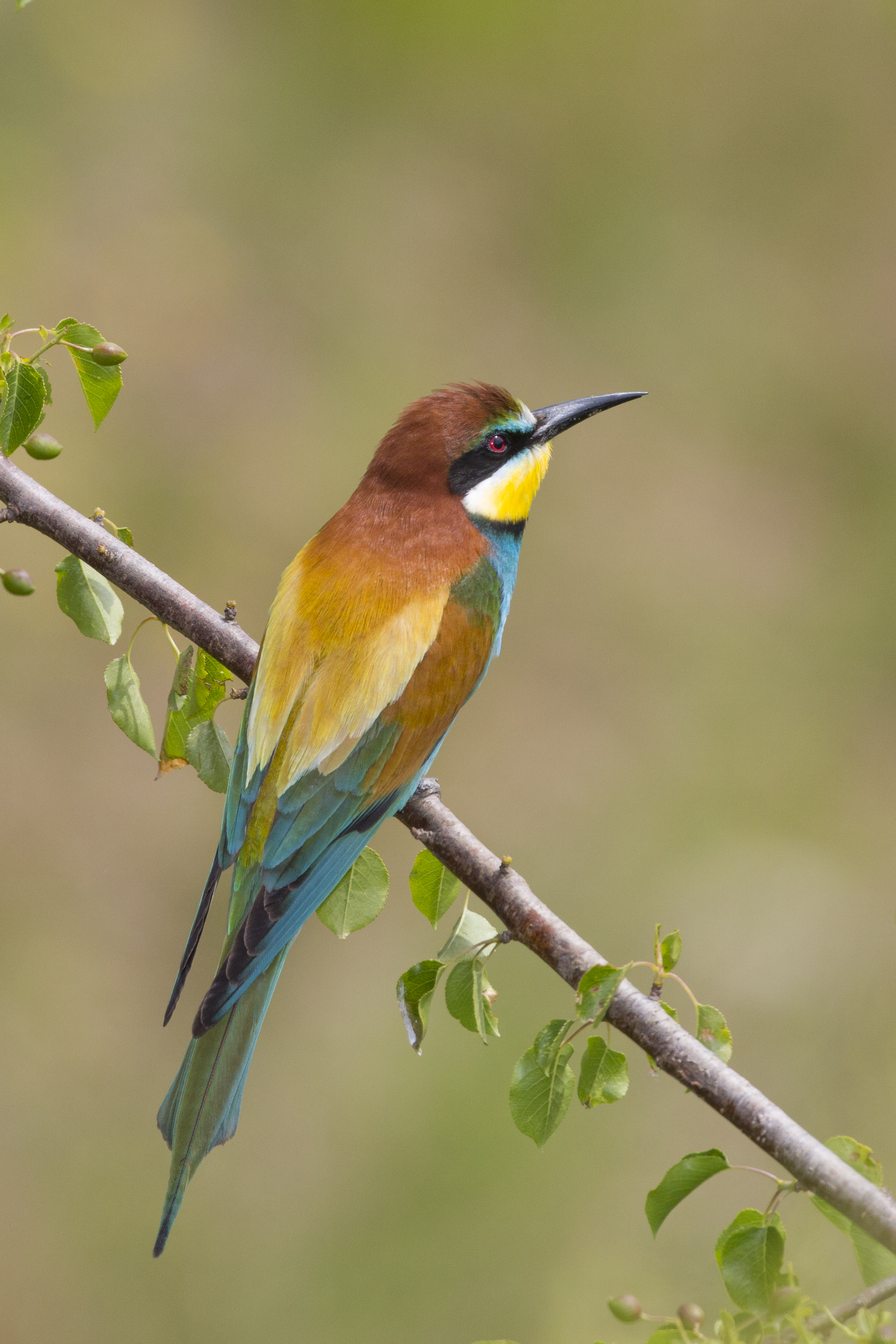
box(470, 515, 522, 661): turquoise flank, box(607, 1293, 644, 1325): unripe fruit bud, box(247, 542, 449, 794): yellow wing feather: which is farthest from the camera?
box(470, 515, 522, 661): turquoise flank

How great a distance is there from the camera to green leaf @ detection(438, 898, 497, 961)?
5.38 ft

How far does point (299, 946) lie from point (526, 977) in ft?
2.12

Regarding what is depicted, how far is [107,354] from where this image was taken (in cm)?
159

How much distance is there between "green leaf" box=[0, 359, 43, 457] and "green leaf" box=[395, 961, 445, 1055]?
76 centimetres

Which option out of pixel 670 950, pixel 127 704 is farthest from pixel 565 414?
pixel 670 950

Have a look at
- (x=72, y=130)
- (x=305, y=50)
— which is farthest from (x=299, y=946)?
(x=305, y=50)

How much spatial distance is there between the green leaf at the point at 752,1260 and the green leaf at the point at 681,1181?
0.19 feet

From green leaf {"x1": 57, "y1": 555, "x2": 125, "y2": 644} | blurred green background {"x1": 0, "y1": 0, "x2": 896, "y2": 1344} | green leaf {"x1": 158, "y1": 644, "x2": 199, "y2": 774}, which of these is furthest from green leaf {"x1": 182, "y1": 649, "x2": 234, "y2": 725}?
blurred green background {"x1": 0, "y1": 0, "x2": 896, "y2": 1344}

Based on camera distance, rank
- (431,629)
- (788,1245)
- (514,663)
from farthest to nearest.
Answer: (514,663) → (788,1245) → (431,629)

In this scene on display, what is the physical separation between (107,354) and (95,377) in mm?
57

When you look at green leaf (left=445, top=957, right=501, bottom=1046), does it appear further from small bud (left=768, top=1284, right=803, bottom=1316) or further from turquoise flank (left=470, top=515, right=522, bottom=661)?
turquoise flank (left=470, top=515, right=522, bottom=661)

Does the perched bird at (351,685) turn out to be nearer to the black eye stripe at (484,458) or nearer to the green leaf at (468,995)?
the black eye stripe at (484,458)

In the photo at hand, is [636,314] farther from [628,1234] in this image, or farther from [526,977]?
[628,1234]

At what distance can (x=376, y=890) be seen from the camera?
5.72ft
